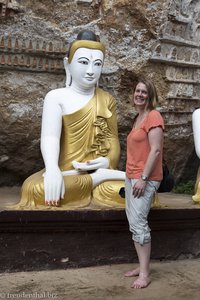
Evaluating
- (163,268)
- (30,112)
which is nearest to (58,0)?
(30,112)

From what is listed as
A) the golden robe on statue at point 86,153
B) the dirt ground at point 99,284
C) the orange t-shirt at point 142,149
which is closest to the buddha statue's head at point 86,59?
the golden robe on statue at point 86,153

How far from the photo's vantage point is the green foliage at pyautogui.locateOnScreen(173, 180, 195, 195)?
5406mm

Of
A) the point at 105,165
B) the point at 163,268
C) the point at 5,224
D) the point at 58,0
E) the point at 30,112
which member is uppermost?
the point at 58,0

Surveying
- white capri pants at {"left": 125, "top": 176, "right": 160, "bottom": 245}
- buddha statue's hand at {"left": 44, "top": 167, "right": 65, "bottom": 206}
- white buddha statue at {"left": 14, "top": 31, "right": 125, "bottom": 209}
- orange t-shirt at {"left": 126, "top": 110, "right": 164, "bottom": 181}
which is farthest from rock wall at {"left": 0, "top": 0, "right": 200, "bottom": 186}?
white capri pants at {"left": 125, "top": 176, "right": 160, "bottom": 245}

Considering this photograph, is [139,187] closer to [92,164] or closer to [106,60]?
[92,164]

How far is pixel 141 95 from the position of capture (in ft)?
10.4

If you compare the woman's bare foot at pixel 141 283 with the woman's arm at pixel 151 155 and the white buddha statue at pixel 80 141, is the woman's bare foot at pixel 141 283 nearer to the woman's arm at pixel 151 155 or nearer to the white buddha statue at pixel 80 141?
the woman's arm at pixel 151 155

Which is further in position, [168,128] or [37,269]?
[168,128]

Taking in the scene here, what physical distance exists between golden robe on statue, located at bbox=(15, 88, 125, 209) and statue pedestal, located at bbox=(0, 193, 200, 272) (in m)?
0.13

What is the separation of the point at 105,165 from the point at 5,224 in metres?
0.98

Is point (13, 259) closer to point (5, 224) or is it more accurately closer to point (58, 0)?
point (5, 224)

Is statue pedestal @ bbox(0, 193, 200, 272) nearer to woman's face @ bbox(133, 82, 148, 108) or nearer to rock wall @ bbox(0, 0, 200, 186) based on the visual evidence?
woman's face @ bbox(133, 82, 148, 108)

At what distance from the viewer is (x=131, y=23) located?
4.68m

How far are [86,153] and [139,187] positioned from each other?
1.05 m
